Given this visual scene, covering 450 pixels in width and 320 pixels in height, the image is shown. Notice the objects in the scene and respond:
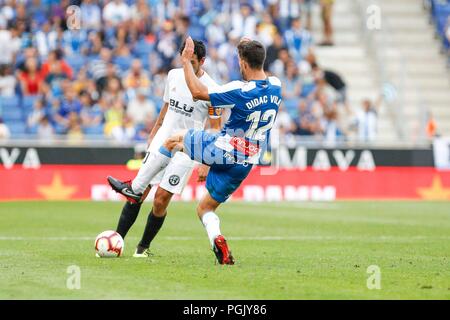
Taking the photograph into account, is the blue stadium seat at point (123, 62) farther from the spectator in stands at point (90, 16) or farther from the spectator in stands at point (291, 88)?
the spectator in stands at point (291, 88)

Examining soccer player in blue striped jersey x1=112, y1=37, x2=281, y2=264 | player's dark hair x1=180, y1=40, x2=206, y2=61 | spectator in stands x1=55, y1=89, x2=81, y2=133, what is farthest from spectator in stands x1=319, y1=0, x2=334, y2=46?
soccer player in blue striped jersey x1=112, y1=37, x2=281, y2=264

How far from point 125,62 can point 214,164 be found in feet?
59.2

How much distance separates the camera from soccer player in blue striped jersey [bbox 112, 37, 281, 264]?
1111 centimetres

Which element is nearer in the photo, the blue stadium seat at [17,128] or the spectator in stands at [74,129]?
the spectator in stands at [74,129]

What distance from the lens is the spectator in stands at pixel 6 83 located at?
2731cm

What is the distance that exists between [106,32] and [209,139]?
18.6 m

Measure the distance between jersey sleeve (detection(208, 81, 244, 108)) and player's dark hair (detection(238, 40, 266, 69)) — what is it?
0.27 metres

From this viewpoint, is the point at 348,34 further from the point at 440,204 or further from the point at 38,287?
the point at 38,287

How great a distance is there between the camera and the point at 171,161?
1262 centimetres

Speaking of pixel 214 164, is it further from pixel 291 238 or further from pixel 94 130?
pixel 94 130

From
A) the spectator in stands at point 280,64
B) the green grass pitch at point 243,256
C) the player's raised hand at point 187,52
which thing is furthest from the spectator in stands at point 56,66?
the player's raised hand at point 187,52

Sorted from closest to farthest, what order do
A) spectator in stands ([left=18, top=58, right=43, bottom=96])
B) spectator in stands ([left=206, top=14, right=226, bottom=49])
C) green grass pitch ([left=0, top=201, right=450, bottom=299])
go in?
green grass pitch ([left=0, top=201, right=450, bottom=299]), spectator in stands ([left=18, top=58, right=43, bottom=96]), spectator in stands ([left=206, top=14, right=226, bottom=49])

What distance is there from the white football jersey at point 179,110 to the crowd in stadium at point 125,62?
1328cm

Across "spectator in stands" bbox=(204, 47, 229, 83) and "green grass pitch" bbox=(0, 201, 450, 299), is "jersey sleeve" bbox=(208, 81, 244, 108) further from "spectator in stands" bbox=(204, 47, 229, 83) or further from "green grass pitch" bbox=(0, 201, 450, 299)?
"spectator in stands" bbox=(204, 47, 229, 83)
